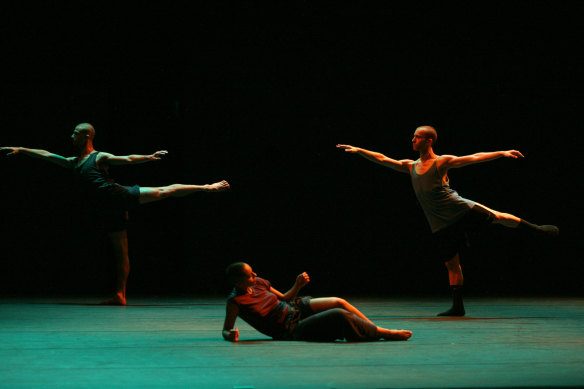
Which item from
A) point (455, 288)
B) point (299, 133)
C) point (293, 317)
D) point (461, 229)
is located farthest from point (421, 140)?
point (299, 133)

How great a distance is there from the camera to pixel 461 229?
5691 mm

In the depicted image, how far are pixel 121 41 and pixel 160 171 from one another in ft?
4.60

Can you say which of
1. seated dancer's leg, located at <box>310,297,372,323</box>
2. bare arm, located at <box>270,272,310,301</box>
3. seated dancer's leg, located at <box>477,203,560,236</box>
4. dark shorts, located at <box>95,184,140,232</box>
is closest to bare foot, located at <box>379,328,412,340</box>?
seated dancer's leg, located at <box>310,297,372,323</box>

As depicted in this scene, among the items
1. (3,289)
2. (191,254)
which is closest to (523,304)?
(191,254)

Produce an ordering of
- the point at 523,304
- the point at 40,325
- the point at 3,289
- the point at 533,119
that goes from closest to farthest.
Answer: the point at 40,325 < the point at 523,304 < the point at 3,289 < the point at 533,119

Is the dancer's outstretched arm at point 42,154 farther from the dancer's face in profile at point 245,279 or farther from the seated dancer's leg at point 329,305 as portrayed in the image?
the seated dancer's leg at point 329,305

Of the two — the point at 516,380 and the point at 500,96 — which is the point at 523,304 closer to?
the point at 500,96

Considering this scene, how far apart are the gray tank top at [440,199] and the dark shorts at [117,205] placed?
2.20 m

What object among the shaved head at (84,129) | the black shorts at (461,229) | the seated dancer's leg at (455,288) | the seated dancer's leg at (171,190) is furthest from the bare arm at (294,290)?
the shaved head at (84,129)

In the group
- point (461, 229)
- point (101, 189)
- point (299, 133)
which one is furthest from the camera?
point (299, 133)

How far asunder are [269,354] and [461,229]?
2.53m

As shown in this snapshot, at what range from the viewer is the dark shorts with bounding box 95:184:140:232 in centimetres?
626

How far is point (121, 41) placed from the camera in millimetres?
8320

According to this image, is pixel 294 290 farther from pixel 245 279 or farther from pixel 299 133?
pixel 299 133
